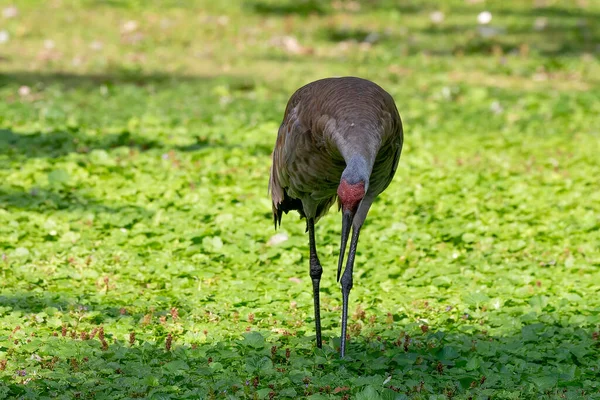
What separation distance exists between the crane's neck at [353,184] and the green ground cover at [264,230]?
3.13 ft

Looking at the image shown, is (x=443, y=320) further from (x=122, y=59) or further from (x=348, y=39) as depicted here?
(x=348, y=39)

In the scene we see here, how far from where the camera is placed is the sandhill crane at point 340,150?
186 inches

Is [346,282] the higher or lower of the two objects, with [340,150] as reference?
lower

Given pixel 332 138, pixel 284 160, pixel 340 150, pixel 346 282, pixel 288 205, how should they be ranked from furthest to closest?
pixel 288 205, pixel 284 160, pixel 346 282, pixel 332 138, pixel 340 150

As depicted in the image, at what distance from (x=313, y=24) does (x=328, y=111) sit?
11.3 metres

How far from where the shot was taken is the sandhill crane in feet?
15.5

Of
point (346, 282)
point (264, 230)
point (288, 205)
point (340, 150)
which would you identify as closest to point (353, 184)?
point (340, 150)

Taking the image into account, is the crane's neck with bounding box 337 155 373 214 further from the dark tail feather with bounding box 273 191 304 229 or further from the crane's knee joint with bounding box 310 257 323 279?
the dark tail feather with bounding box 273 191 304 229

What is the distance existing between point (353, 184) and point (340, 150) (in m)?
0.34

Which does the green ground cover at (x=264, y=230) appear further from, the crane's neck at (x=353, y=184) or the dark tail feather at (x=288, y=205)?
the crane's neck at (x=353, y=184)

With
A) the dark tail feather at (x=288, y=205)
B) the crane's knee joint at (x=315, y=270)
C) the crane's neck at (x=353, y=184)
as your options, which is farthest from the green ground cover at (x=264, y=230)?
the crane's neck at (x=353, y=184)

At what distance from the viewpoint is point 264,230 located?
752 centimetres

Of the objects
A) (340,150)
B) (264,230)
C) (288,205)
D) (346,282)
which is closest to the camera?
(340,150)

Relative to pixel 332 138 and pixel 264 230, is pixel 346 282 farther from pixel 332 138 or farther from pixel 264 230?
pixel 264 230
